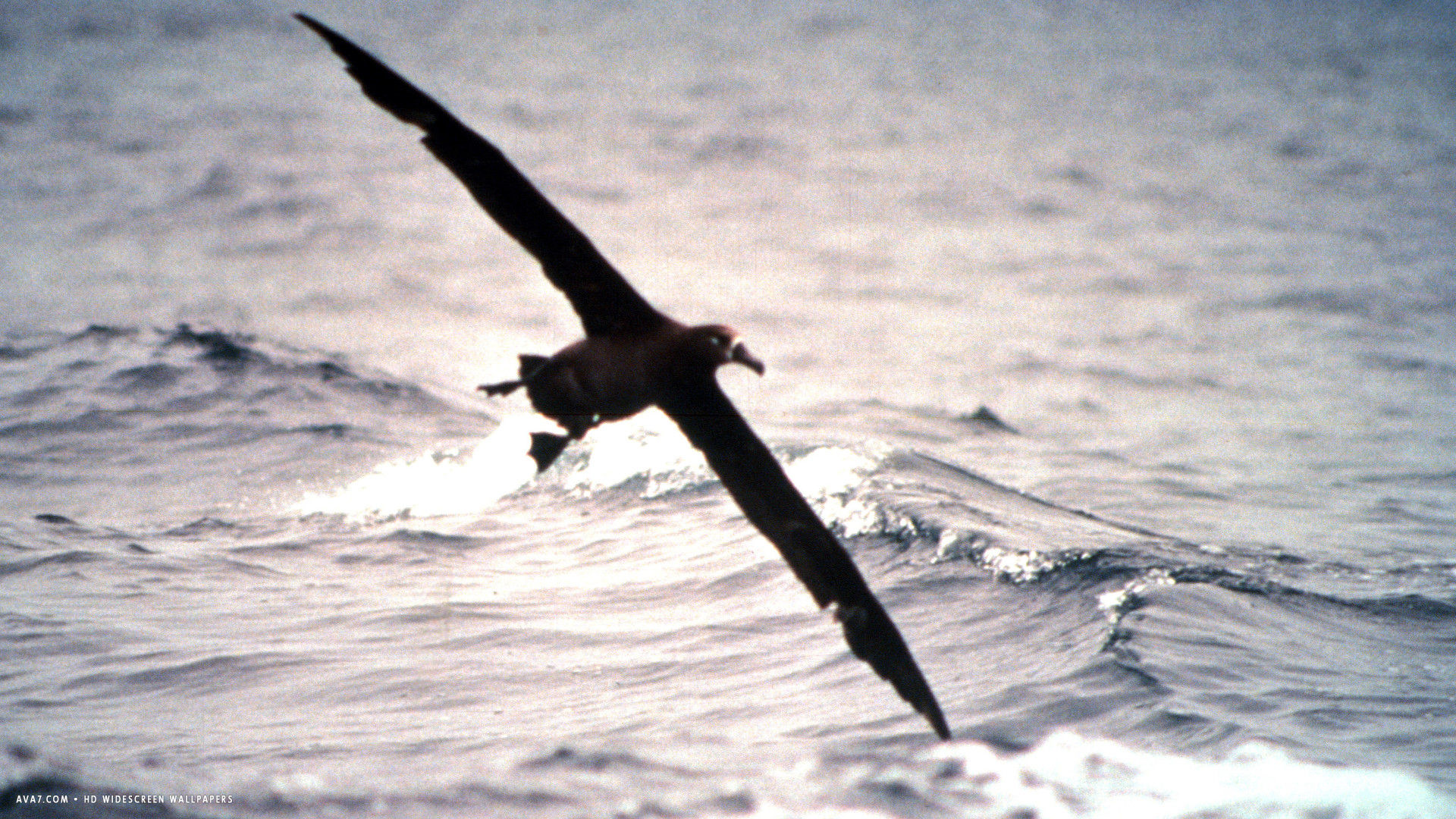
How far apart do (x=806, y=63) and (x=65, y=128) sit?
20.2m

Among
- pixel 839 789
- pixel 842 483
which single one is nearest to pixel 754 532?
pixel 842 483

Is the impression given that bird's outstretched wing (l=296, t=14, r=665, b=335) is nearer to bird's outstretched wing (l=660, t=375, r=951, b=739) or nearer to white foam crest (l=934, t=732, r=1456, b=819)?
bird's outstretched wing (l=660, t=375, r=951, b=739)

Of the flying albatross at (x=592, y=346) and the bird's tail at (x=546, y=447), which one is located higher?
the flying albatross at (x=592, y=346)

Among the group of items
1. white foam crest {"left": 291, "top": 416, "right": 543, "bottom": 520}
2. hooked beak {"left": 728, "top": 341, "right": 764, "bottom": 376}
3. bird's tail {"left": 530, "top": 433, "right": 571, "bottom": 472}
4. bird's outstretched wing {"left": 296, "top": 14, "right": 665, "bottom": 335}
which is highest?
bird's outstretched wing {"left": 296, "top": 14, "right": 665, "bottom": 335}

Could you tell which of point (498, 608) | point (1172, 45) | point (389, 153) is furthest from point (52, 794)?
point (1172, 45)

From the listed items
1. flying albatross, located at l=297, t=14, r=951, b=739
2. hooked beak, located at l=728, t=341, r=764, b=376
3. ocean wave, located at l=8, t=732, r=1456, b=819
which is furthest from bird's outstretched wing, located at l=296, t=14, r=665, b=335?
ocean wave, located at l=8, t=732, r=1456, b=819

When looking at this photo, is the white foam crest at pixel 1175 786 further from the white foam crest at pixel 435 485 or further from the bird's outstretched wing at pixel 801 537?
the white foam crest at pixel 435 485

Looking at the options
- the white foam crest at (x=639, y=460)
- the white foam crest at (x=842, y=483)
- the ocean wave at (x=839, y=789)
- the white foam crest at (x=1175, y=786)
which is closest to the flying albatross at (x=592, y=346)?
the ocean wave at (x=839, y=789)

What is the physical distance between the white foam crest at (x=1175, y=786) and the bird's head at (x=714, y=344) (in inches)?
103

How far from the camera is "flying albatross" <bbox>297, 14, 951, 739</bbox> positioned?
671cm

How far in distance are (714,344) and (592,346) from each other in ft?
2.15

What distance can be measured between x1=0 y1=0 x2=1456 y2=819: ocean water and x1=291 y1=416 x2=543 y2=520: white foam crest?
6 cm

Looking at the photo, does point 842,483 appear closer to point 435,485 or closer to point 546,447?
point 435,485

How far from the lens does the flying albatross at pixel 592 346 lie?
6711 mm
